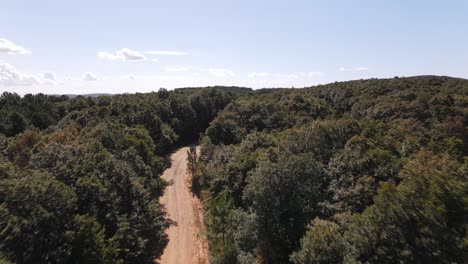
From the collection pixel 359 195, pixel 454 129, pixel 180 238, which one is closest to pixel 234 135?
pixel 180 238

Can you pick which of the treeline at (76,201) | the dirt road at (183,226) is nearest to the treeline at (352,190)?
the dirt road at (183,226)

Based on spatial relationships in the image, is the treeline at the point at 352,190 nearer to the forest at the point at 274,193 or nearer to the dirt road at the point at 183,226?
the forest at the point at 274,193

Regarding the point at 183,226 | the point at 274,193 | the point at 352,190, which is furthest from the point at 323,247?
the point at 183,226

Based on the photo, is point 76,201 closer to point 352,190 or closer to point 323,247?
point 323,247

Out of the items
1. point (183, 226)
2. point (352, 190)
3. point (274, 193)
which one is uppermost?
point (352, 190)

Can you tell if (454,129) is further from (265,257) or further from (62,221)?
(62,221)
